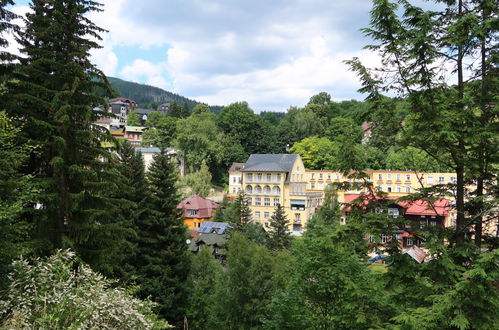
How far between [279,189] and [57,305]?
5459cm

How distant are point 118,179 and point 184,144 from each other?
215 feet

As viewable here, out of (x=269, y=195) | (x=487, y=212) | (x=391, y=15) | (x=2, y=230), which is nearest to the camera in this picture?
(x=487, y=212)

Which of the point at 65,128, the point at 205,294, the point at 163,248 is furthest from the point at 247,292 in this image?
the point at 65,128

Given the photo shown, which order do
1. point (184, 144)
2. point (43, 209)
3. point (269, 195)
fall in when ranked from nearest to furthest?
point (43, 209)
point (269, 195)
point (184, 144)

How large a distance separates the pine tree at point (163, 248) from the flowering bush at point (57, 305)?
Answer: 13728mm

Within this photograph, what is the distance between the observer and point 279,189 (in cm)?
6131

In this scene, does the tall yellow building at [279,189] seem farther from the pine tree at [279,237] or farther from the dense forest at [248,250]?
the dense forest at [248,250]

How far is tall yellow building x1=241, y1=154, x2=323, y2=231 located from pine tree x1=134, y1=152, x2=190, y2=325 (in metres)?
37.5

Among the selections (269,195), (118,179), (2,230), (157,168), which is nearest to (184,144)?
(269,195)

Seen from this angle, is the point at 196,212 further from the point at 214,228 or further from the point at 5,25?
the point at 5,25

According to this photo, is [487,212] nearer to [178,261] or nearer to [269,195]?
[178,261]

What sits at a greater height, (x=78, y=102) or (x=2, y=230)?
(x=78, y=102)

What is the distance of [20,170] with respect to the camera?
505 inches

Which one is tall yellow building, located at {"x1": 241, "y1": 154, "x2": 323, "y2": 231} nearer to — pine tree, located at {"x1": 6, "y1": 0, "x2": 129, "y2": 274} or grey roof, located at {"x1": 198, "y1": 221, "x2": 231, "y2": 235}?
grey roof, located at {"x1": 198, "y1": 221, "x2": 231, "y2": 235}
